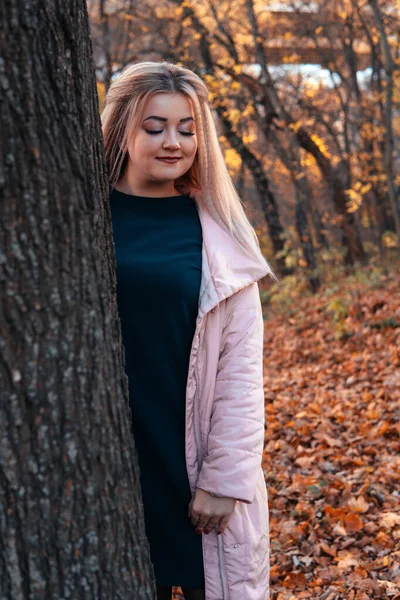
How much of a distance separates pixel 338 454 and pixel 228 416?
3449 millimetres

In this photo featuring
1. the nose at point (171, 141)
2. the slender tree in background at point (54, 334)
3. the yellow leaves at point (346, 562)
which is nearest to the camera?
the slender tree in background at point (54, 334)

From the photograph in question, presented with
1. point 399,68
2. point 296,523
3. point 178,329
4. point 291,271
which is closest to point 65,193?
point 178,329

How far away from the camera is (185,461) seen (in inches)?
90.0

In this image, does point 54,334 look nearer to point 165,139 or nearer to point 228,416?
point 228,416

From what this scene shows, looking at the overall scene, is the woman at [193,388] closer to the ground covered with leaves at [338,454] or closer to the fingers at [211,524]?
the fingers at [211,524]

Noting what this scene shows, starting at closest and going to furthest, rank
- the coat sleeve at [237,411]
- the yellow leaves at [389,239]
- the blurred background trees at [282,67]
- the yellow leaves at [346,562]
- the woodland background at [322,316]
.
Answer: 1. the coat sleeve at [237,411]
2. the yellow leaves at [346,562]
3. the woodland background at [322,316]
4. the blurred background trees at [282,67]
5. the yellow leaves at [389,239]

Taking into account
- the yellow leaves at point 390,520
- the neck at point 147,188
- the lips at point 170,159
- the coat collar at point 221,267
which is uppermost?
the lips at point 170,159

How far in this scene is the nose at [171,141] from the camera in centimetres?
237

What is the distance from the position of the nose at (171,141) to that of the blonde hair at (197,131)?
0.12m

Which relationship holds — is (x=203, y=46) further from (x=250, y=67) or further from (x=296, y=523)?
(x=296, y=523)

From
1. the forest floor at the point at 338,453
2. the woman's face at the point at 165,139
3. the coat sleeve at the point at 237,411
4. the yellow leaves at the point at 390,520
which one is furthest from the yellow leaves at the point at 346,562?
the woman's face at the point at 165,139

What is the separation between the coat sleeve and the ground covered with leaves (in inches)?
62.6

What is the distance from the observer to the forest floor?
3.69 metres

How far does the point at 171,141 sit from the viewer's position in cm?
237
